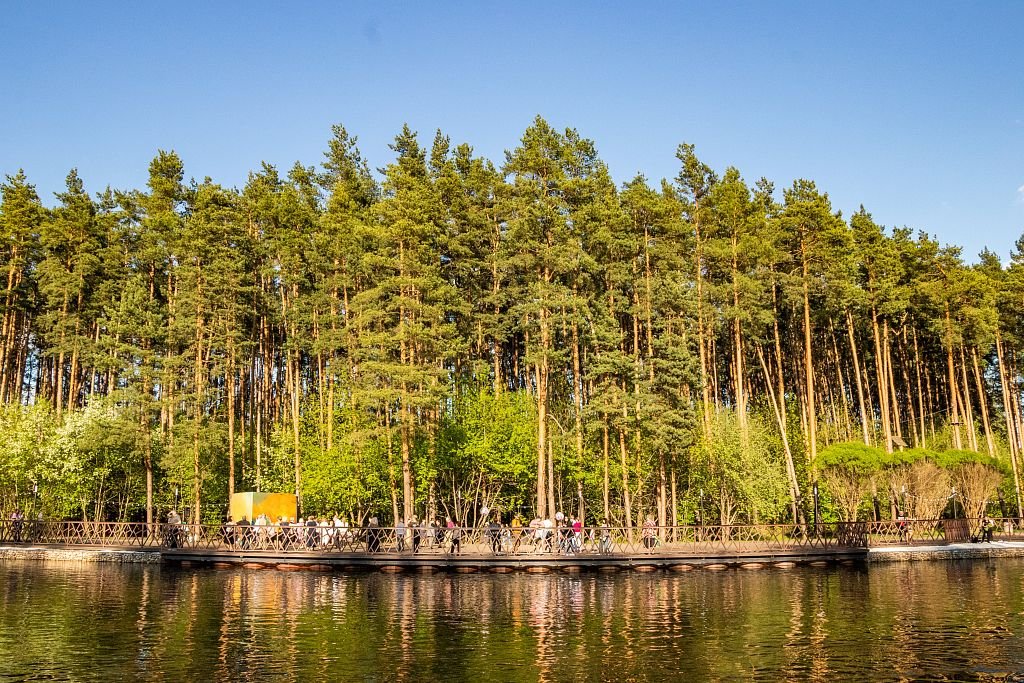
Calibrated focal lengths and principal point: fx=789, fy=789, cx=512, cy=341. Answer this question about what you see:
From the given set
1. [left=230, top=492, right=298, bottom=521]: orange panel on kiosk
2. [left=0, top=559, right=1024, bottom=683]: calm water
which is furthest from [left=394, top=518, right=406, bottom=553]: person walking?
[left=230, top=492, right=298, bottom=521]: orange panel on kiosk

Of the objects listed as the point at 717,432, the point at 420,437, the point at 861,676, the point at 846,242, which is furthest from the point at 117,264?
the point at 861,676

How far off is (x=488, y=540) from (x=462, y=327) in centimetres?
1634

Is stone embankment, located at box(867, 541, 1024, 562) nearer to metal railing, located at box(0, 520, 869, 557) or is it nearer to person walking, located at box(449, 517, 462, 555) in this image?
metal railing, located at box(0, 520, 869, 557)

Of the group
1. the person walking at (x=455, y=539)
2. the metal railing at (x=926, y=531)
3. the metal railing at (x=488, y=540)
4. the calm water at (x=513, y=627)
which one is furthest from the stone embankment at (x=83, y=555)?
the metal railing at (x=926, y=531)

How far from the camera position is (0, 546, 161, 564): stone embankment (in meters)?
36.6

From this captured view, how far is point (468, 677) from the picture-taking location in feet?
47.2

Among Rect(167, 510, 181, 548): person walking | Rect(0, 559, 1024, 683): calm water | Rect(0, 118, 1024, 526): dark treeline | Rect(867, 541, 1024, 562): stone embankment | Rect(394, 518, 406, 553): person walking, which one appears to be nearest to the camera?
Rect(0, 559, 1024, 683): calm water

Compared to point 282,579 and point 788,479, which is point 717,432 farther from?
point 282,579

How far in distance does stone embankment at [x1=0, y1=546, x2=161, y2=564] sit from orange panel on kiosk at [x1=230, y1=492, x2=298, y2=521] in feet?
16.7

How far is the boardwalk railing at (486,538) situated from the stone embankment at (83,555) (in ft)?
4.48

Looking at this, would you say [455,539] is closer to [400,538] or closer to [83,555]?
[400,538]

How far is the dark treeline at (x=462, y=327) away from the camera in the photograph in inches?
1612

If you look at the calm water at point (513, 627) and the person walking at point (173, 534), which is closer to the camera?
the calm water at point (513, 627)

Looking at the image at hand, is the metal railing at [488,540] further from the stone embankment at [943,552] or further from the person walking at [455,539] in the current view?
the stone embankment at [943,552]
